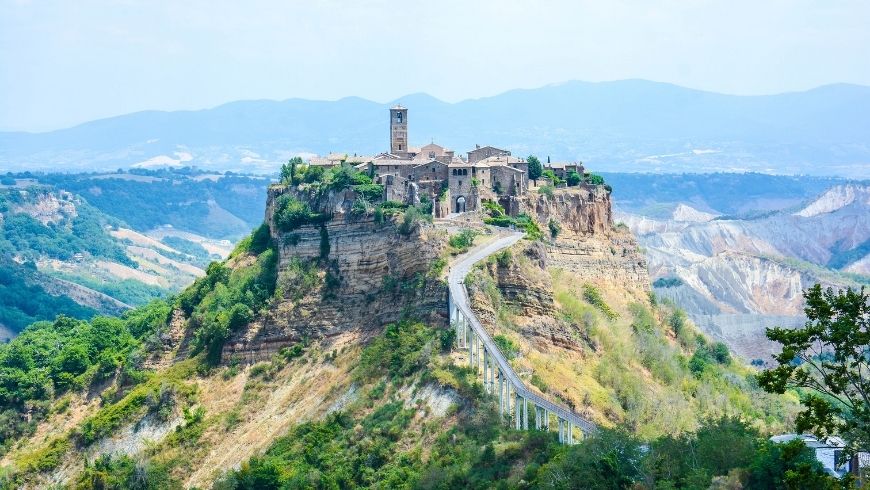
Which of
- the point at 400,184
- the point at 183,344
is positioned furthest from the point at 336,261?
the point at 183,344

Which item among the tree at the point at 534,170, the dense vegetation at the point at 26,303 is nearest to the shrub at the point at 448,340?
the tree at the point at 534,170

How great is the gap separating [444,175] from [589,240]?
10216 millimetres

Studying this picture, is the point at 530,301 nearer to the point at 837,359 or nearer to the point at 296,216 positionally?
the point at 296,216

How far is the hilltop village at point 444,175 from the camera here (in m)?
69.3

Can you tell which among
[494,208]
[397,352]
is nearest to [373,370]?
[397,352]

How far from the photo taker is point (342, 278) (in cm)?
6631

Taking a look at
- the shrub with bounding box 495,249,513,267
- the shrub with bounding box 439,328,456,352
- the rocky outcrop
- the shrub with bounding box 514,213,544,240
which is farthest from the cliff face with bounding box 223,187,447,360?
the shrub with bounding box 514,213,544,240

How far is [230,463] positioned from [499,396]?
14417 millimetres

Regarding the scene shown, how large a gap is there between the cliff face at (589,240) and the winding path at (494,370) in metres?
12.3

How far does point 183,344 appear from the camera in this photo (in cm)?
7188

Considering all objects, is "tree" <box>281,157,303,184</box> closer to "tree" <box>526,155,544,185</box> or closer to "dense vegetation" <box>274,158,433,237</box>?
"dense vegetation" <box>274,158,433,237</box>

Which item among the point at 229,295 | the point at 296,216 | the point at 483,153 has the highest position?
the point at 483,153

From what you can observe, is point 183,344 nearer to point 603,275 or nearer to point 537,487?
point 603,275

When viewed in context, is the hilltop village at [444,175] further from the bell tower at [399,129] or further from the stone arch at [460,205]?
the bell tower at [399,129]
